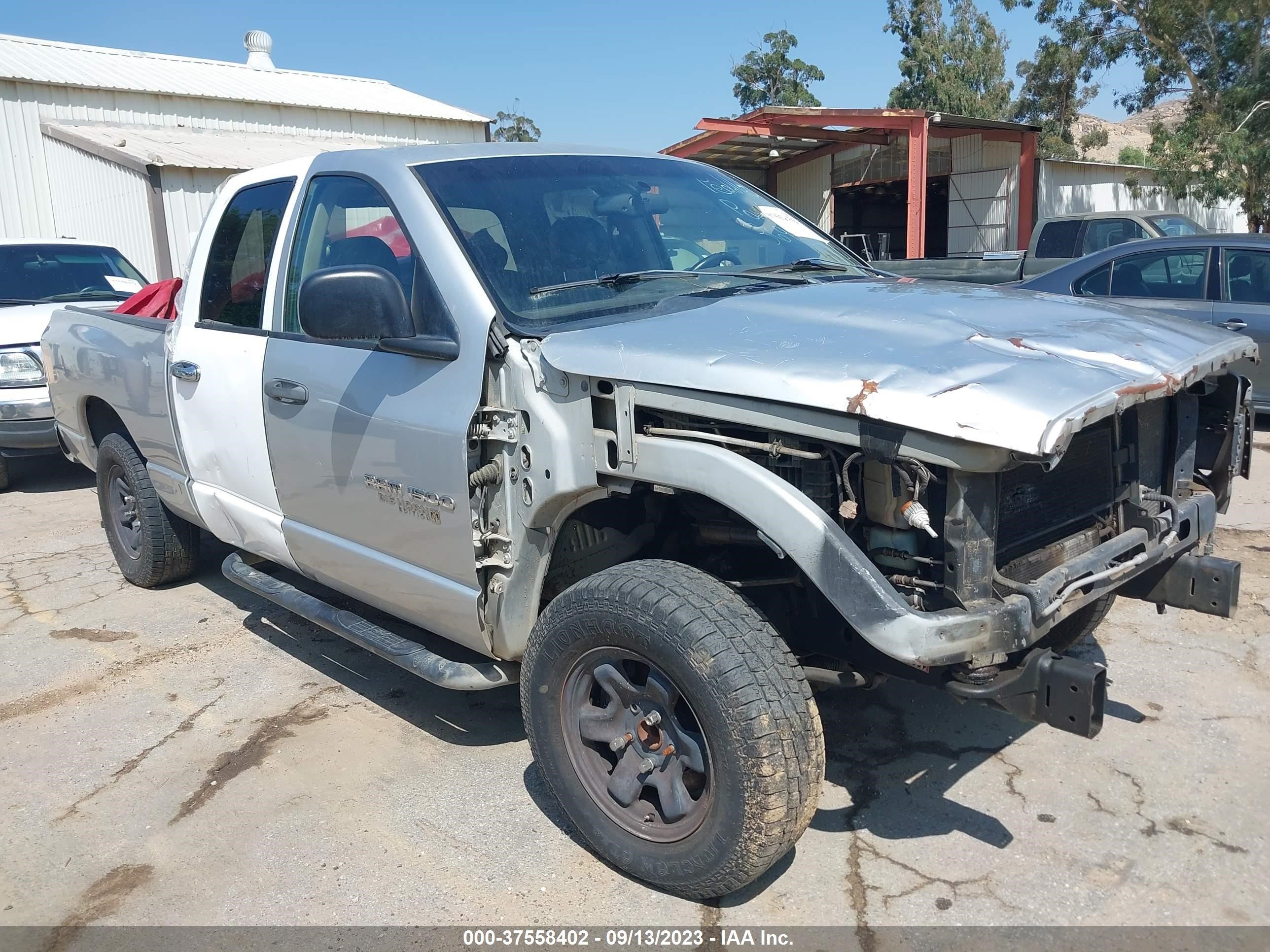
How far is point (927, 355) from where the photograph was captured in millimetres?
2379

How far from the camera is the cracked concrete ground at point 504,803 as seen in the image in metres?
2.74

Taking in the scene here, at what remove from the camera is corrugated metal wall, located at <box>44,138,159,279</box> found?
17.2 m

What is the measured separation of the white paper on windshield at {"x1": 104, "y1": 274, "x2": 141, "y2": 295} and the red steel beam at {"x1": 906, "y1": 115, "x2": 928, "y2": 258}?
40.8 feet

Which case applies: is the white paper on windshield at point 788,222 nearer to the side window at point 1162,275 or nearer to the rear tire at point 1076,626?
the rear tire at point 1076,626

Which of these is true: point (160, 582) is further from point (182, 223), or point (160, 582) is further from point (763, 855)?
point (182, 223)

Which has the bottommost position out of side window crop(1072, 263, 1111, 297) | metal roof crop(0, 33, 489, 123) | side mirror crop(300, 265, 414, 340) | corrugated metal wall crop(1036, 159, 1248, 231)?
side window crop(1072, 263, 1111, 297)

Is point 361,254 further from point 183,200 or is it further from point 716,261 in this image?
point 183,200

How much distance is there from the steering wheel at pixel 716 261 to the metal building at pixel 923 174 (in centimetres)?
1454

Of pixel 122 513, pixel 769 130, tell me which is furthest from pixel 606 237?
pixel 769 130

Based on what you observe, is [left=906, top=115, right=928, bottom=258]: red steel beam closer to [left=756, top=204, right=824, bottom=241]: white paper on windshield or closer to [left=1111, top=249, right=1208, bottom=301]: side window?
[left=1111, top=249, right=1208, bottom=301]: side window

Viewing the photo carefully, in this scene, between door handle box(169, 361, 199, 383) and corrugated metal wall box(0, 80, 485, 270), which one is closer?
door handle box(169, 361, 199, 383)

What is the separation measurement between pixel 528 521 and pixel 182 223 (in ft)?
53.5

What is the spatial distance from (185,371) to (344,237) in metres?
1.11

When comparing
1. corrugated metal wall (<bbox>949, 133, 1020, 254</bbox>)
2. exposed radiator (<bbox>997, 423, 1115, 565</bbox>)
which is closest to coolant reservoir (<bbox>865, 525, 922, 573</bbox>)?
exposed radiator (<bbox>997, 423, 1115, 565</bbox>)
